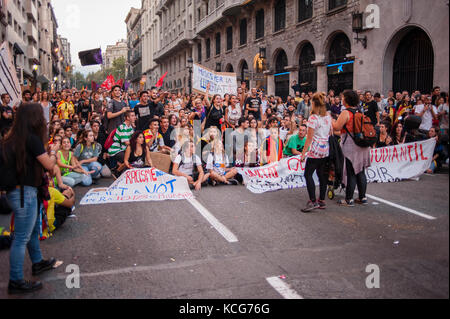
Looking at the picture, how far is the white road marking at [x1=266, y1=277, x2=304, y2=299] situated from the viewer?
3498mm

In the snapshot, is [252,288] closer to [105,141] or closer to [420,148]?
[420,148]

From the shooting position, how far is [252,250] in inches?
186

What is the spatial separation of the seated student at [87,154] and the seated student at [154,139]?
4.19 ft

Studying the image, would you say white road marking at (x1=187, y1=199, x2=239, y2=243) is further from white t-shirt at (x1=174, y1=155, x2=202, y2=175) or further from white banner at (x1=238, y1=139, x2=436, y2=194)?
white banner at (x1=238, y1=139, x2=436, y2=194)

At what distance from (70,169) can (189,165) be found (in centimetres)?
263

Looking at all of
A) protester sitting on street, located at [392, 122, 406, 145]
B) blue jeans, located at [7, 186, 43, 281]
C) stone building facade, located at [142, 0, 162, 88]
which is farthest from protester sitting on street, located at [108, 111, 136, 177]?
stone building facade, located at [142, 0, 162, 88]

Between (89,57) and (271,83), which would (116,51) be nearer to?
(89,57)

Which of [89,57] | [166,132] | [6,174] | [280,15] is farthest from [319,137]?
[89,57]

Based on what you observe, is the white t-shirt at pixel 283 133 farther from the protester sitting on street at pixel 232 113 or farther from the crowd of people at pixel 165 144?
the protester sitting on street at pixel 232 113

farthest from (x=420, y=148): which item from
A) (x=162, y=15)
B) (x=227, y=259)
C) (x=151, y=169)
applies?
(x=162, y=15)

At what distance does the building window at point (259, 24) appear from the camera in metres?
28.9

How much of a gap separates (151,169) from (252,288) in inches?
182

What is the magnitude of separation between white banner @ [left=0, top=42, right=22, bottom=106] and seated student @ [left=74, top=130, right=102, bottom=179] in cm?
160

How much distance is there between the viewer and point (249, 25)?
30750 millimetres
